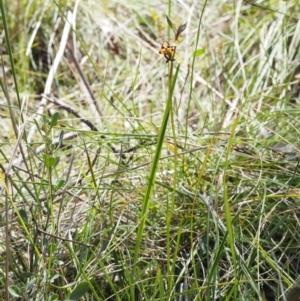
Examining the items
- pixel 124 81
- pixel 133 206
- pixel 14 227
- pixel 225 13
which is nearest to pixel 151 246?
pixel 133 206

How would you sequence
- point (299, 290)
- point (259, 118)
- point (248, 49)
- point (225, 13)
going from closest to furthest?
point (299, 290), point (259, 118), point (248, 49), point (225, 13)

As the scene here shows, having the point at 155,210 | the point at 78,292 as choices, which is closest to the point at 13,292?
the point at 78,292

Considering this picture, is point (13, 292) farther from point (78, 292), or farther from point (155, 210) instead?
point (155, 210)

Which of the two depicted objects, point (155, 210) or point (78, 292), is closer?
point (78, 292)

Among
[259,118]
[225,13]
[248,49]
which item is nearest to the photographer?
[259,118]

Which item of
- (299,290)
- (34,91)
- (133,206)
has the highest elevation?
(299,290)

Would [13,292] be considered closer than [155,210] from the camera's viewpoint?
Yes

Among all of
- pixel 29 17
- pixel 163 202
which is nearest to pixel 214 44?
pixel 29 17

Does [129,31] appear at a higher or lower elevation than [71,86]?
higher

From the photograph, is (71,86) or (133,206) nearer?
(133,206)

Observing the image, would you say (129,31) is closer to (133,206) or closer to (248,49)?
(248,49)
